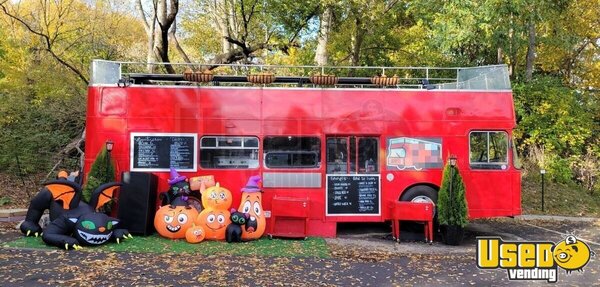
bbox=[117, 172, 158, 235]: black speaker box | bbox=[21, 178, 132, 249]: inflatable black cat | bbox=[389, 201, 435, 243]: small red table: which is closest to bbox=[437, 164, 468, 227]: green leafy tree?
bbox=[389, 201, 435, 243]: small red table

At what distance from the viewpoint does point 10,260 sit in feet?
24.2

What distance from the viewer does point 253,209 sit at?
9625 millimetres

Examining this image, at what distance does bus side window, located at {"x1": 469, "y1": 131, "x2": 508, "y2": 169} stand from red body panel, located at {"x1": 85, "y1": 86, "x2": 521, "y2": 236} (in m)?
0.13

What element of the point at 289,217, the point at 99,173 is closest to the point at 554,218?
the point at 289,217

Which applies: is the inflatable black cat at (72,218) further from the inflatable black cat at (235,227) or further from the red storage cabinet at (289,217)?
the red storage cabinet at (289,217)

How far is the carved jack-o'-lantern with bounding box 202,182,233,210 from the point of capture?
9.37 meters

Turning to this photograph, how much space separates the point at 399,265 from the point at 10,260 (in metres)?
5.96

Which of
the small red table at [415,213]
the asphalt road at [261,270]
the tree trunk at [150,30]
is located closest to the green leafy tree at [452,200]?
the small red table at [415,213]

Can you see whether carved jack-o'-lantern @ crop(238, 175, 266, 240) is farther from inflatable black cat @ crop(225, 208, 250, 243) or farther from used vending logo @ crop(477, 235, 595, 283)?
used vending logo @ crop(477, 235, 595, 283)

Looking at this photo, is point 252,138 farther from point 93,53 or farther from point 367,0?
point 93,53

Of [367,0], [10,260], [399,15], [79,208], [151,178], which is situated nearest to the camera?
[10,260]

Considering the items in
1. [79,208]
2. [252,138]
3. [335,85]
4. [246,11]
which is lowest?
[79,208]

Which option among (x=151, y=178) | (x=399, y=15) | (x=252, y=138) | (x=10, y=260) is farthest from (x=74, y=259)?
(x=399, y=15)

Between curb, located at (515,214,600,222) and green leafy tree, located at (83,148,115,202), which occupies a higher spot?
green leafy tree, located at (83,148,115,202)
